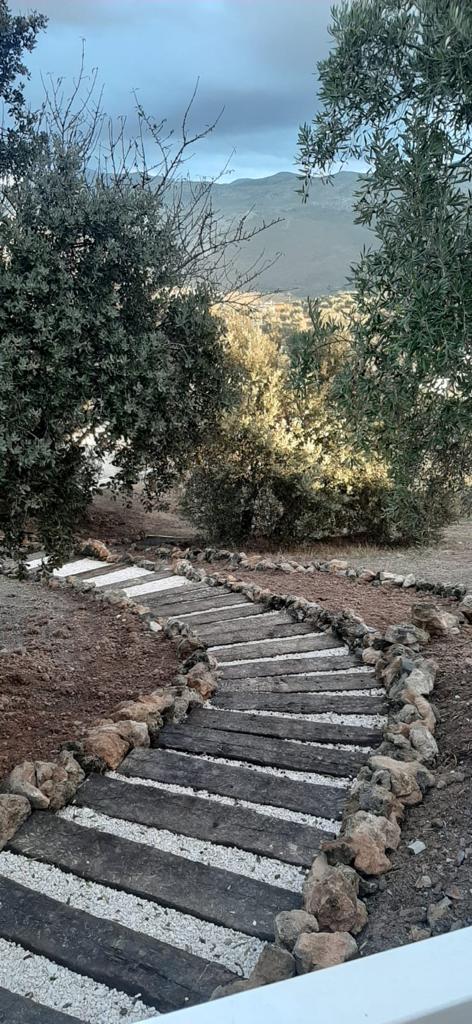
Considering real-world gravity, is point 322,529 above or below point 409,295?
below

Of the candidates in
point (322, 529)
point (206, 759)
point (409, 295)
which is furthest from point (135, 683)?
point (322, 529)

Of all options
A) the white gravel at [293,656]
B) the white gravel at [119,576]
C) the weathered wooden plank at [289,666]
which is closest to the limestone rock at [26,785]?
the weathered wooden plank at [289,666]

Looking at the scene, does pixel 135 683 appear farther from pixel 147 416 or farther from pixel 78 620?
pixel 147 416

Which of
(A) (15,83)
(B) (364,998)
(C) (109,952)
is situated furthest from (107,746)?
(A) (15,83)

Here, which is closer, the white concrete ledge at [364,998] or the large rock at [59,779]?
the white concrete ledge at [364,998]

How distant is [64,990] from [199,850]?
90 cm

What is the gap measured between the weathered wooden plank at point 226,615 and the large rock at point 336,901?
3.96 metres

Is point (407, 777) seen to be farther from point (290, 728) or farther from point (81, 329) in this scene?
point (81, 329)

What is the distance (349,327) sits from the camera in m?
3.86

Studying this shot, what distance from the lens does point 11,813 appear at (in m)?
3.54

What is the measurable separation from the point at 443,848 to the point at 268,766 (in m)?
1.19

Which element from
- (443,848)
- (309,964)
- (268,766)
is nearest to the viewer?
(309,964)

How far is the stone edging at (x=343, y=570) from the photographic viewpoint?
759cm

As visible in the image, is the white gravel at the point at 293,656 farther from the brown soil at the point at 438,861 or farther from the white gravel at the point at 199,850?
the white gravel at the point at 199,850
